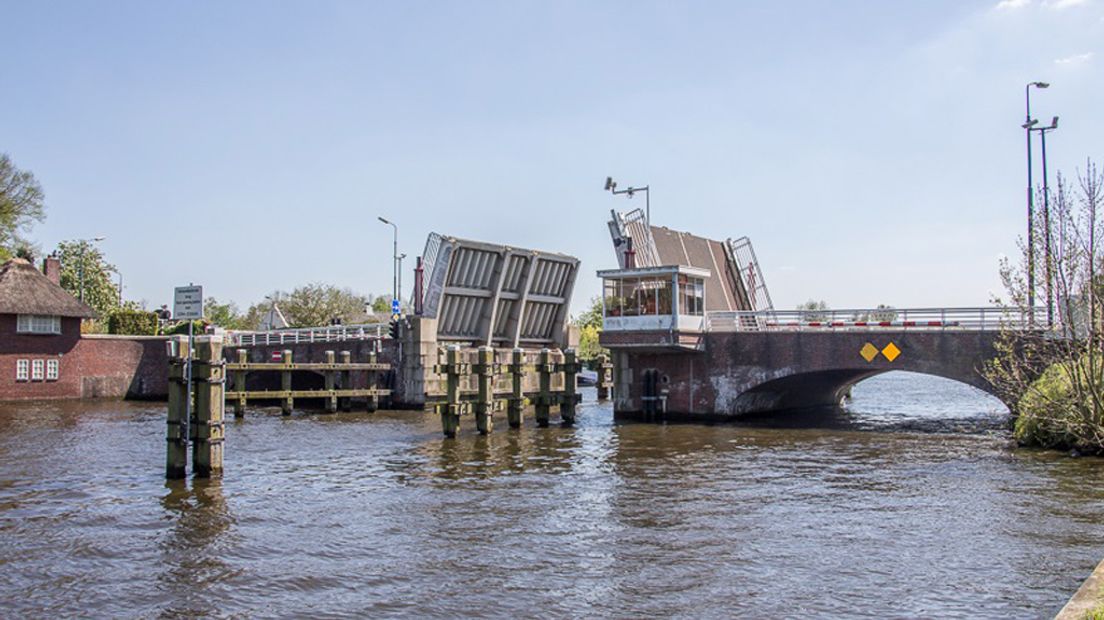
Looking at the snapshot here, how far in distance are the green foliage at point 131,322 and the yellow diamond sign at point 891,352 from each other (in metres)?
34.7

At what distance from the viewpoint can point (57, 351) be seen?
132ft

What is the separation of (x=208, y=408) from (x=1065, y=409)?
54.0ft

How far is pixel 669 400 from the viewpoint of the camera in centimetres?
2905

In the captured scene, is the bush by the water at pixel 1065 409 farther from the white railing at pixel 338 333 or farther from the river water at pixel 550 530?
the white railing at pixel 338 333

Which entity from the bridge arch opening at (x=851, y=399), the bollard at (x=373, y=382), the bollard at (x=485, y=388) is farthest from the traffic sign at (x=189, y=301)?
the bollard at (x=373, y=382)

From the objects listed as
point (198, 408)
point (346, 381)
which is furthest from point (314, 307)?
point (198, 408)

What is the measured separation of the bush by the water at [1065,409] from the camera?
18.3m

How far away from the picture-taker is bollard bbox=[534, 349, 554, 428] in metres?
25.7

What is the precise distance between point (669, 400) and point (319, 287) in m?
52.3

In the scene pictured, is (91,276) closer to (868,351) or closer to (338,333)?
(338,333)

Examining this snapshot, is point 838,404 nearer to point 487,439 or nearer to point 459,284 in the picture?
point 459,284

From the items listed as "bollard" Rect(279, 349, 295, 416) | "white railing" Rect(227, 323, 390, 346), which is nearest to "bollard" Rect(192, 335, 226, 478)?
"bollard" Rect(279, 349, 295, 416)

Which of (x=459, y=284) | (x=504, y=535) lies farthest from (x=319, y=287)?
(x=504, y=535)

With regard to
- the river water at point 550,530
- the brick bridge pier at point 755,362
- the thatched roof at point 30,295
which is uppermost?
the thatched roof at point 30,295
